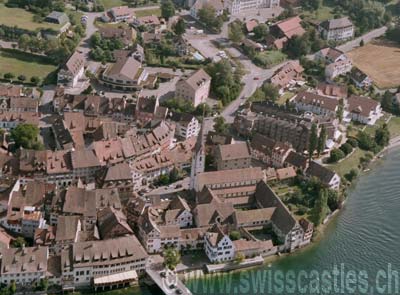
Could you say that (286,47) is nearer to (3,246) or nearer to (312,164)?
(312,164)

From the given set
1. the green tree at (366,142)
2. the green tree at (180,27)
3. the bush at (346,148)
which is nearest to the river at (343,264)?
the bush at (346,148)

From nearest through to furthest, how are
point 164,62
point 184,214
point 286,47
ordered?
point 184,214 < point 164,62 < point 286,47

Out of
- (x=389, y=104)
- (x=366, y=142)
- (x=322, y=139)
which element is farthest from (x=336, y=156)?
(x=389, y=104)

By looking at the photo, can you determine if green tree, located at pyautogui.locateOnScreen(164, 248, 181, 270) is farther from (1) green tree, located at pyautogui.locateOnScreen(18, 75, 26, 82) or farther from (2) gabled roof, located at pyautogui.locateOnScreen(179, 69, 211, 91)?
(1) green tree, located at pyautogui.locateOnScreen(18, 75, 26, 82)

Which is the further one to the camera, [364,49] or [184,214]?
[364,49]

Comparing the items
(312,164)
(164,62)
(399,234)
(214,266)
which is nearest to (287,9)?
(164,62)

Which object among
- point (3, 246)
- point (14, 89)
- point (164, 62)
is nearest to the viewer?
point (3, 246)

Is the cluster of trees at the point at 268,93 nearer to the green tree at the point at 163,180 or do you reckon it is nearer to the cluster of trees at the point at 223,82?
the cluster of trees at the point at 223,82
